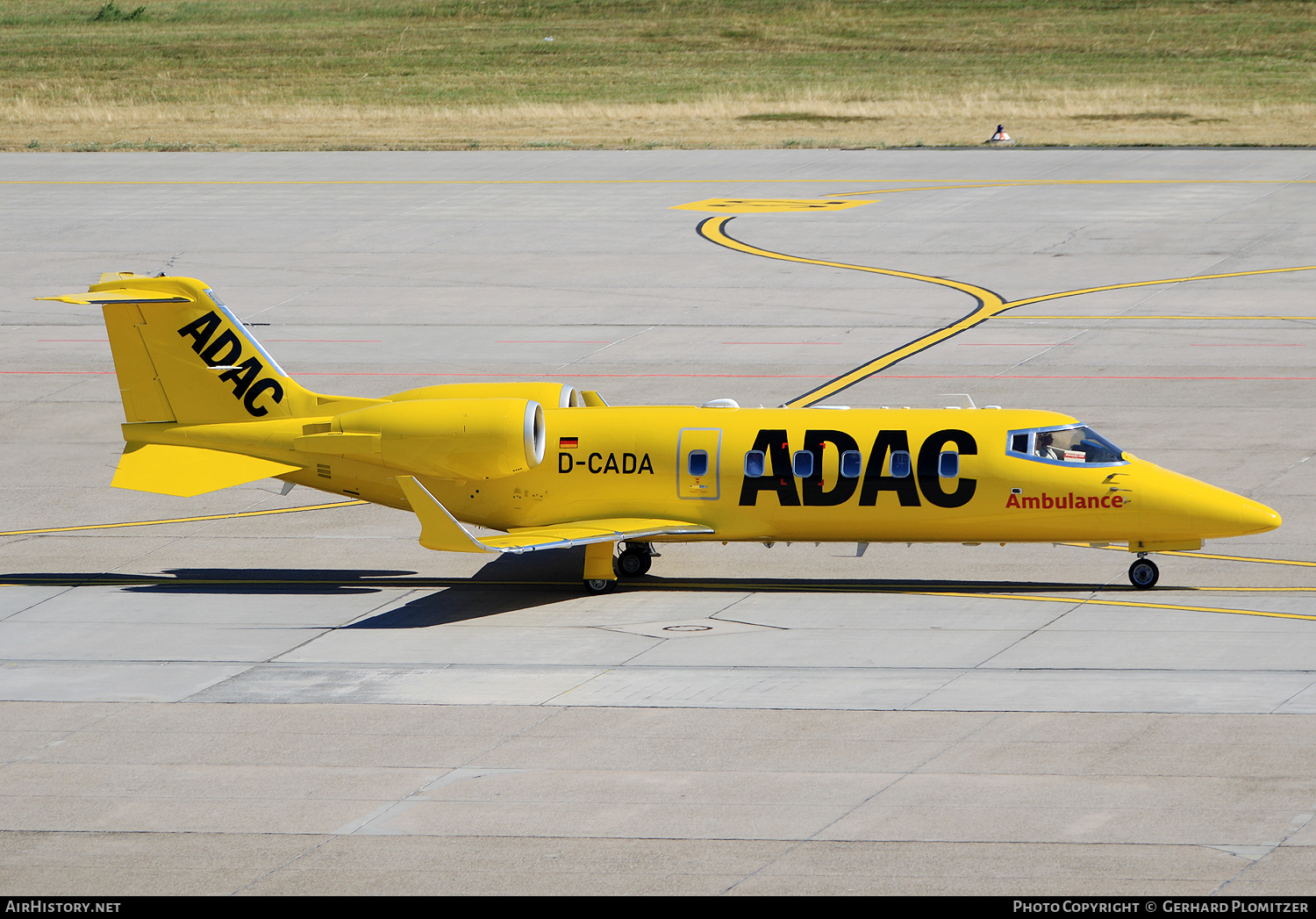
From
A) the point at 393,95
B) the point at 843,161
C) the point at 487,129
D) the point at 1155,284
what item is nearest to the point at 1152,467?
the point at 1155,284

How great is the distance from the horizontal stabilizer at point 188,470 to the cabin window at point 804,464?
8.95m

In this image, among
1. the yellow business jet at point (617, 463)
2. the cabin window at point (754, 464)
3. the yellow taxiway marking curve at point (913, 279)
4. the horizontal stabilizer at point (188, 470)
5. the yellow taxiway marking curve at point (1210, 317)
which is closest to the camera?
the yellow business jet at point (617, 463)

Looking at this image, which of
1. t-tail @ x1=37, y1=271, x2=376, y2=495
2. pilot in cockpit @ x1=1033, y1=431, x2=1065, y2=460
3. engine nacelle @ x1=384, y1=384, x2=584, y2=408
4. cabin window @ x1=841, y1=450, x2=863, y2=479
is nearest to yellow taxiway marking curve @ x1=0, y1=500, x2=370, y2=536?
t-tail @ x1=37, y1=271, x2=376, y2=495

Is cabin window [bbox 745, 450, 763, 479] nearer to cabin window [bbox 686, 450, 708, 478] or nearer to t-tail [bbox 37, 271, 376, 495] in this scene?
cabin window [bbox 686, 450, 708, 478]

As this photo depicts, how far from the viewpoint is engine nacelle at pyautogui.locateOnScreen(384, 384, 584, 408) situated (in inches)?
1179

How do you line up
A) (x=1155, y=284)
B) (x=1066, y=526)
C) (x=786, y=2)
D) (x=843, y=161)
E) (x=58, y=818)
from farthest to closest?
(x=786, y=2) → (x=843, y=161) → (x=1155, y=284) → (x=1066, y=526) → (x=58, y=818)

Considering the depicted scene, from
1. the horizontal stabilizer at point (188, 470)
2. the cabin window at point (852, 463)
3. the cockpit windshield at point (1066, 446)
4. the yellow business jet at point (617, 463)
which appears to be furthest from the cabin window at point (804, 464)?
the horizontal stabilizer at point (188, 470)

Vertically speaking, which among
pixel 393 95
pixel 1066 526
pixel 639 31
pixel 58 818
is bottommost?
pixel 58 818

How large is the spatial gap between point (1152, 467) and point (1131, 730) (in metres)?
7.70

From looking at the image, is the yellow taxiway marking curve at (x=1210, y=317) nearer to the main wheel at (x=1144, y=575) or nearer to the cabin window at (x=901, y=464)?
the main wheel at (x=1144, y=575)

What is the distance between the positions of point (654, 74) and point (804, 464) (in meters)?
77.7

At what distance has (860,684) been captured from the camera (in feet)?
77.2

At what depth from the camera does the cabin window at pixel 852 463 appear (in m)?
27.9

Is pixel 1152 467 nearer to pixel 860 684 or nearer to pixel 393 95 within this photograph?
pixel 860 684
